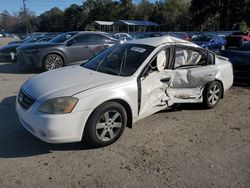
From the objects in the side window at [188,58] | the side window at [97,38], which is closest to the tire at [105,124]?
the side window at [188,58]

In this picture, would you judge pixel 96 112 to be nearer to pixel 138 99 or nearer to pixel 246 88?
pixel 138 99

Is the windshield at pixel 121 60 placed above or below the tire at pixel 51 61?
above

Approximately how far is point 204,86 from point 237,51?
151 inches

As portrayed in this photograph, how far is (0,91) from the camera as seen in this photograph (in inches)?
296

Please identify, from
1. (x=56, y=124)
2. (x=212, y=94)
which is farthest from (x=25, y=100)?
(x=212, y=94)

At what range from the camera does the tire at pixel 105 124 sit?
3.96 meters

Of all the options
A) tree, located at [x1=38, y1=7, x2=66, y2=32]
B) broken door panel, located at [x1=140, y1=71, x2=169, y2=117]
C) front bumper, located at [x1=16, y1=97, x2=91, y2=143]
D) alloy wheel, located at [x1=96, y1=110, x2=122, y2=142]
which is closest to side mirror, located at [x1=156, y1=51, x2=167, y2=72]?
broken door panel, located at [x1=140, y1=71, x2=169, y2=117]

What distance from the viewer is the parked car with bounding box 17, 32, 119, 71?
10070 mm

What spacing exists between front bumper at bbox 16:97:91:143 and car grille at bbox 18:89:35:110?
0.32ft

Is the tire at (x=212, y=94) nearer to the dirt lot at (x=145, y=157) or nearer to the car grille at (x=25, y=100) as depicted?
the dirt lot at (x=145, y=157)

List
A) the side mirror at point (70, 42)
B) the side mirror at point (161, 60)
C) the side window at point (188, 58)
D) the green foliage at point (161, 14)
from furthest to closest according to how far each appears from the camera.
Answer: the green foliage at point (161, 14) → the side mirror at point (70, 42) → the side window at point (188, 58) → the side mirror at point (161, 60)

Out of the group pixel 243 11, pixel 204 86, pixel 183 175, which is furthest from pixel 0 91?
pixel 243 11

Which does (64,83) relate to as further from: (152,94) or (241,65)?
(241,65)

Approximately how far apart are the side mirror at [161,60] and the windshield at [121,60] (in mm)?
184
